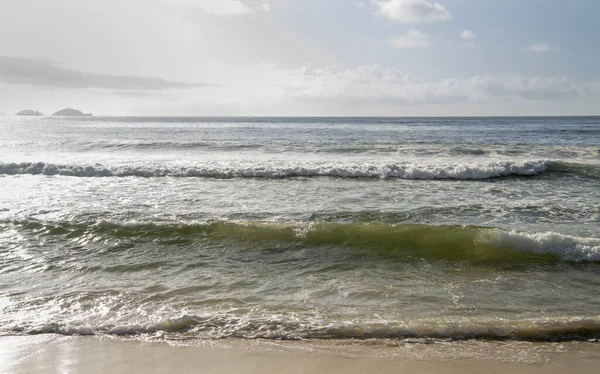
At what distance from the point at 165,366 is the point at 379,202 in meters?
8.86

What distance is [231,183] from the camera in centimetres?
1579

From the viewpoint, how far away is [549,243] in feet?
26.1

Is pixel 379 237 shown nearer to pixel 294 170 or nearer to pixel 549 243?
pixel 549 243

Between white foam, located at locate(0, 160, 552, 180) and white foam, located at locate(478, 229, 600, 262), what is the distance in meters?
8.81

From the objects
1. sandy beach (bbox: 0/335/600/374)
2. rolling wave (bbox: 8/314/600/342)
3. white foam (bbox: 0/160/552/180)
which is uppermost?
white foam (bbox: 0/160/552/180)

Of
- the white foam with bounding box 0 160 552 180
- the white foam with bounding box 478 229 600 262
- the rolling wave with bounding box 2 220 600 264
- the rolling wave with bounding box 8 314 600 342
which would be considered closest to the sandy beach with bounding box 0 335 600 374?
the rolling wave with bounding box 8 314 600 342

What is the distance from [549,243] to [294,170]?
11195 millimetres

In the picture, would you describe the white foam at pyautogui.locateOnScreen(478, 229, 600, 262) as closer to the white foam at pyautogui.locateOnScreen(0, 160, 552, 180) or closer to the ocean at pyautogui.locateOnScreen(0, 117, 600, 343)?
the ocean at pyautogui.locateOnScreen(0, 117, 600, 343)

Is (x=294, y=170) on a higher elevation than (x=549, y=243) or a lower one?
higher

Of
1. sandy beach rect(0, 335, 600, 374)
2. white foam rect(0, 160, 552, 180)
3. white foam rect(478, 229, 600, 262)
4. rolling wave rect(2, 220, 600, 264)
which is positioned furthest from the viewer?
white foam rect(0, 160, 552, 180)

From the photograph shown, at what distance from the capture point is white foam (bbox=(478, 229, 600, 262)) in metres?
7.59

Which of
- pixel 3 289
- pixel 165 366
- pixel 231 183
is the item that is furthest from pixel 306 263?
pixel 231 183

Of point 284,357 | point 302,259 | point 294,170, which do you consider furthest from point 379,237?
point 294,170

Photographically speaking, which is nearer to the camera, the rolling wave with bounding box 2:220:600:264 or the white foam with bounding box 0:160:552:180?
the rolling wave with bounding box 2:220:600:264
